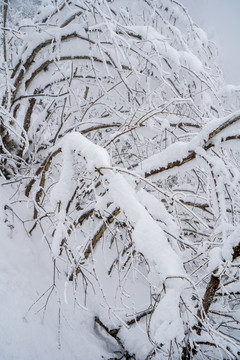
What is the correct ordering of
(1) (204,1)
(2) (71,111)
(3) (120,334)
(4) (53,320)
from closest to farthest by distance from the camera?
(4) (53,320) → (3) (120,334) → (1) (204,1) → (2) (71,111)

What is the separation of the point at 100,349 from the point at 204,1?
3571mm

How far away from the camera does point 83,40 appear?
6.77 ft

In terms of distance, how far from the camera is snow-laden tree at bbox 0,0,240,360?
856 mm

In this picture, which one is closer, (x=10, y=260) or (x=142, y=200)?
(x=142, y=200)

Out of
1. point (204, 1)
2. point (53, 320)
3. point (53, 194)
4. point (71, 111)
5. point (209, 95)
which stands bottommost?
point (53, 320)

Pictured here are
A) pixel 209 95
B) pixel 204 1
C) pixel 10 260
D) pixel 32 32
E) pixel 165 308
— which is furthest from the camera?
pixel 204 1

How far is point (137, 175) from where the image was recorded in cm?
86

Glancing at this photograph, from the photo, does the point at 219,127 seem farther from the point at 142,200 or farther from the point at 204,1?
the point at 204,1

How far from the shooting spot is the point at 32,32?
2.02 metres

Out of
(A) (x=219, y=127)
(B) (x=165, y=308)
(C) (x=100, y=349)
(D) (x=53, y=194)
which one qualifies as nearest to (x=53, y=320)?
(C) (x=100, y=349)

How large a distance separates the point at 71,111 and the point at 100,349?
2605mm

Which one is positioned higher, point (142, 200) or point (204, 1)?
point (204, 1)

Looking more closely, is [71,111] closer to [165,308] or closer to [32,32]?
[32,32]

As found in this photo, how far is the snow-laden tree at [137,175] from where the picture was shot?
2.81 ft
